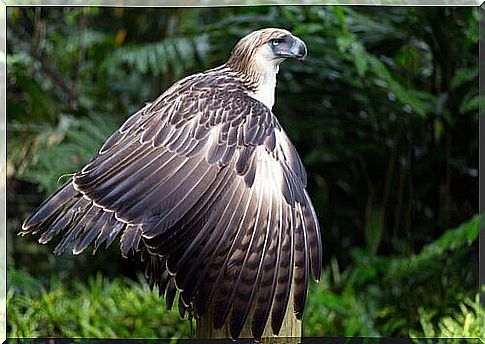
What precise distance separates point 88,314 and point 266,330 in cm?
144

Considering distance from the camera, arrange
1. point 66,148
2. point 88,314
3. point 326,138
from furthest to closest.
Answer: point 326,138 < point 66,148 < point 88,314

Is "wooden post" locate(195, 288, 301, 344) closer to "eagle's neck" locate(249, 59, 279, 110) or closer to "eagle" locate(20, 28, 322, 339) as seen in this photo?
"eagle" locate(20, 28, 322, 339)

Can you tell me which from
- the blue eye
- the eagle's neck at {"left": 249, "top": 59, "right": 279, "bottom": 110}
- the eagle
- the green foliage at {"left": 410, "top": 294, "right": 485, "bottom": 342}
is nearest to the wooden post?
the eagle

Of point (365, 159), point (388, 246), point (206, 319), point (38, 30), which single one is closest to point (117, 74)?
point (38, 30)

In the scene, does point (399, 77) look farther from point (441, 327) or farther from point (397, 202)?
point (441, 327)

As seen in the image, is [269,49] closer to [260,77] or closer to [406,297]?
[260,77]

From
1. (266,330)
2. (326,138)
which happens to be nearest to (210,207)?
(266,330)

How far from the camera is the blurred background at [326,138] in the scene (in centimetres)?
302

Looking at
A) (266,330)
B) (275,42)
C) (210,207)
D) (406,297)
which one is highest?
(275,42)

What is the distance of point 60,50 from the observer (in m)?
3.70

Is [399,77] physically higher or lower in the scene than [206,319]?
higher

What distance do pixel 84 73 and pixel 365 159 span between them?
1338 millimetres

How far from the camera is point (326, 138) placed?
11.8ft

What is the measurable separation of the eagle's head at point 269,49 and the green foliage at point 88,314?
1.31 m
